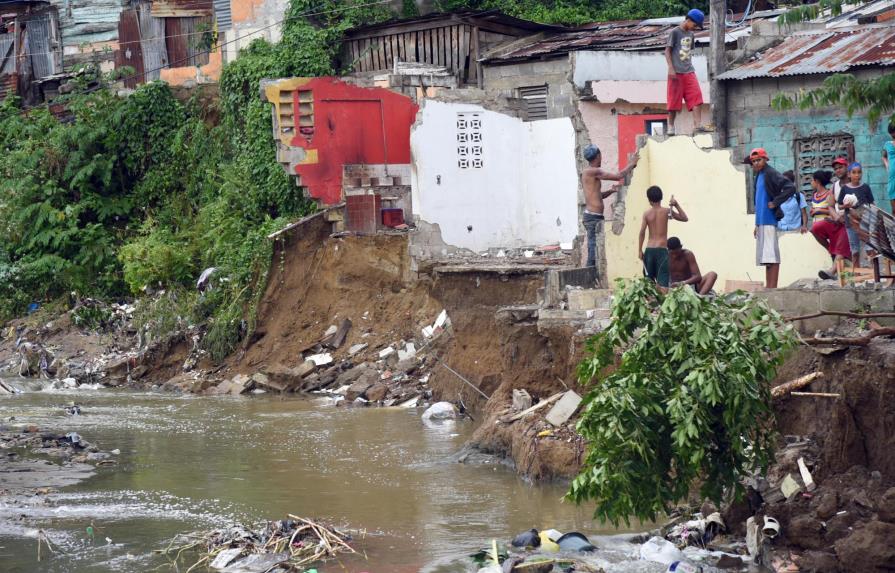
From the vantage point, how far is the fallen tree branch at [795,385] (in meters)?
10.6

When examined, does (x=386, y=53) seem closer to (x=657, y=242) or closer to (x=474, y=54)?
(x=474, y=54)

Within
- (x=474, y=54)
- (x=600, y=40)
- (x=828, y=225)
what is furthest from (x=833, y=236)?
(x=474, y=54)

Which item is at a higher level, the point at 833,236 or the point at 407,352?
the point at 833,236

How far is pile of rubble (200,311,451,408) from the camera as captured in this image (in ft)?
60.3

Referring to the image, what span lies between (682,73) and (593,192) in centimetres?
253

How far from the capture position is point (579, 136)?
55.3 feet

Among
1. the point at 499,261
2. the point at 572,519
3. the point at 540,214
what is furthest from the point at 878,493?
the point at 540,214

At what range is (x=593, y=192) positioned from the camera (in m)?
14.9

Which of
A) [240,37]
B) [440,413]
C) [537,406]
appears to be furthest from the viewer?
[240,37]

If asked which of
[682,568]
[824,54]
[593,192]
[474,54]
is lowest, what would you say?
[682,568]

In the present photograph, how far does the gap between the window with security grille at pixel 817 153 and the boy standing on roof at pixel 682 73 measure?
4.67ft

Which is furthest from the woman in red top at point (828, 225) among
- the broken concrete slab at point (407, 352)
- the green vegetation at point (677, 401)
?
the broken concrete slab at point (407, 352)

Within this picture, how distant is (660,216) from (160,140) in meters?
15.4

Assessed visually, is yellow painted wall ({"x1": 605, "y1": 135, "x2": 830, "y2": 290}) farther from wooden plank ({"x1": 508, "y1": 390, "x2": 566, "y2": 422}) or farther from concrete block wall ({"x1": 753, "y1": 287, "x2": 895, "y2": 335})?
concrete block wall ({"x1": 753, "y1": 287, "x2": 895, "y2": 335})
